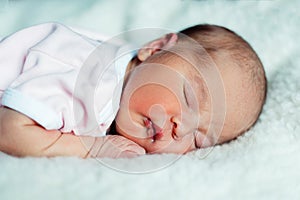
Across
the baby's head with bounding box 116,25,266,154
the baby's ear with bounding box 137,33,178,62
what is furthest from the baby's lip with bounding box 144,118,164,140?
the baby's ear with bounding box 137,33,178,62

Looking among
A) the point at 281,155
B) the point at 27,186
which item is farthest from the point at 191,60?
the point at 27,186

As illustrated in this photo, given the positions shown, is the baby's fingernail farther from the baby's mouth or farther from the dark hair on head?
the dark hair on head

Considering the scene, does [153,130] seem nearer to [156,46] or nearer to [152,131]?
[152,131]

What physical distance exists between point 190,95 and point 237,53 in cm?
13

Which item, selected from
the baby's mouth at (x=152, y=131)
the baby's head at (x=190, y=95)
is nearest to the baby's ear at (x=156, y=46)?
the baby's head at (x=190, y=95)

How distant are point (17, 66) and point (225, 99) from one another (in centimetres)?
34

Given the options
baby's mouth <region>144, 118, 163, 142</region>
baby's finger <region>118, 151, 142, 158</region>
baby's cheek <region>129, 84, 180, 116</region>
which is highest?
baby's cheek <region>129, 84, 180, 116</region>

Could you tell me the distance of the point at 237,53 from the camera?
1.01 meters

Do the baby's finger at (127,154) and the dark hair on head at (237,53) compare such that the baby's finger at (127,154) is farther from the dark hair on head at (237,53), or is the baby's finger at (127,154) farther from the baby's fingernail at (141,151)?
the dark hair on head at (237,53)

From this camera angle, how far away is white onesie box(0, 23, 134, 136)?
905 mm

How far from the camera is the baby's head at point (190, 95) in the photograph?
36.4 inches

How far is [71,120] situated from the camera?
0.92 metres

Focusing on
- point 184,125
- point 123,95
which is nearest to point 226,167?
point 184,125

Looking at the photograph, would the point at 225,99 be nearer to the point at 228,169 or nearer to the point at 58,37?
the point at 228,169
